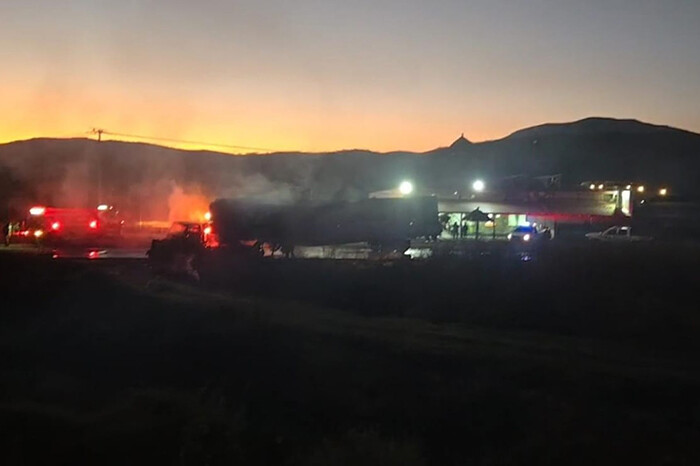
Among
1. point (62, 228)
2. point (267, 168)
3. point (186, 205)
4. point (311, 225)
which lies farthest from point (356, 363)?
point (267, 168)

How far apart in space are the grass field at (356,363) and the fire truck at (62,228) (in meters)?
18.8

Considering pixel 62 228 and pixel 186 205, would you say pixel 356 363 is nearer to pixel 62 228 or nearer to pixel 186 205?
pixel 62 228

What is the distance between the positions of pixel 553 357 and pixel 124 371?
10.7 m

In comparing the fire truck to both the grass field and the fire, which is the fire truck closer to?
the fire

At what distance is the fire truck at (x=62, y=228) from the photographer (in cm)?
5869

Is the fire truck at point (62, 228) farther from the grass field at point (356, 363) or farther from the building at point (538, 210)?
the building at point (538, 210)

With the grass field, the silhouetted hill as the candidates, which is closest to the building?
the silhouetted hill

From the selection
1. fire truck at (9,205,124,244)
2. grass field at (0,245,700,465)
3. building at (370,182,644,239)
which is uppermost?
building at (370,182,644,239)

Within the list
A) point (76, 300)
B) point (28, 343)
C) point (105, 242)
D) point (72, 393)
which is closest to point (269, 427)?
point (72, 393)

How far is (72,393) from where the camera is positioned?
20.7 m

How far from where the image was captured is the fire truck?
58688 millimetres

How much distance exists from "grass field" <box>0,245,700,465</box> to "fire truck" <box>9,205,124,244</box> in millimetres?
18833

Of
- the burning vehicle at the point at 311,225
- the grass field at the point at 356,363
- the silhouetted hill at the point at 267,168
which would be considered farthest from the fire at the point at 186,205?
the grass field at the point at 356,363

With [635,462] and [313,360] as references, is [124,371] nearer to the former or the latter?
[313,360]
